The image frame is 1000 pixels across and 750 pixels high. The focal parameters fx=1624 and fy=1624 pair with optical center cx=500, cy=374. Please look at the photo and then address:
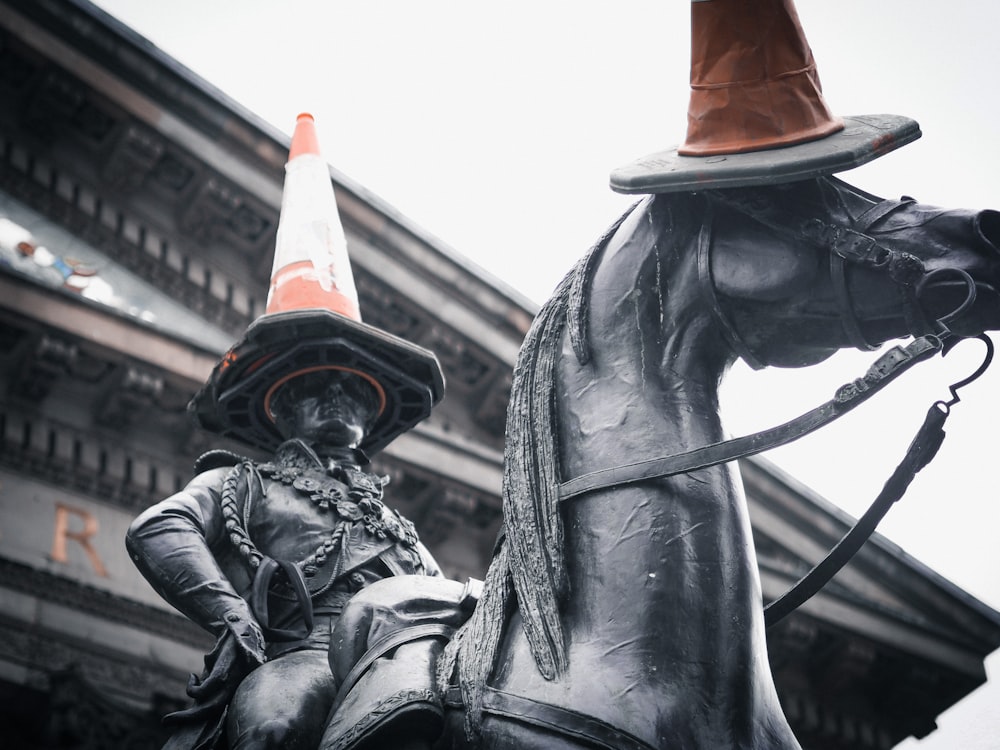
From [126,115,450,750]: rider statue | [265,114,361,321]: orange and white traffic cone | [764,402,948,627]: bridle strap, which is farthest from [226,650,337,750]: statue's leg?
[265,114,361,321]: orange and white traffic cone

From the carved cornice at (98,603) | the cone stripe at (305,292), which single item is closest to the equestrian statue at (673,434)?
the cone stripe at (305,292)

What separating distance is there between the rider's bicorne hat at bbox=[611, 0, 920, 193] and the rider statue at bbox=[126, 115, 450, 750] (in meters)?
1.88

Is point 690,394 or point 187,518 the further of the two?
point 187,518

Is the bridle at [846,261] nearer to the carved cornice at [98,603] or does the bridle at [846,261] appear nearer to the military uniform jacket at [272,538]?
the military uniform jacket at [272,538]

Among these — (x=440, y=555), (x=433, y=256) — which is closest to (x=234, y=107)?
(x=433, y=256)

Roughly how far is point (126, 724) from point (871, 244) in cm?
956

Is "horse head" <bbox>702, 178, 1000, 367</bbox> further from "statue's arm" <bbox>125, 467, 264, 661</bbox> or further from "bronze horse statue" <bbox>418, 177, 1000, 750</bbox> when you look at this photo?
"statue's arm" <bbox>125, 467, 264, 661</bbox>

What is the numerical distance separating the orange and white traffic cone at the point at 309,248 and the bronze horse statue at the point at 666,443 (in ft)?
8.46

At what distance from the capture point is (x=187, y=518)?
5.51 meters

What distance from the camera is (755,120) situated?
14.0 ft

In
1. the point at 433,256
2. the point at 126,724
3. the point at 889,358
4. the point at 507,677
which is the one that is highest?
the point at 433,256

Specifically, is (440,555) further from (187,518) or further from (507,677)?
(507,677)

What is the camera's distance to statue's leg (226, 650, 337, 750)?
4637 mm

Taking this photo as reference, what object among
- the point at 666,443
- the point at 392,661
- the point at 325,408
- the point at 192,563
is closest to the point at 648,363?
the point at 666,443
